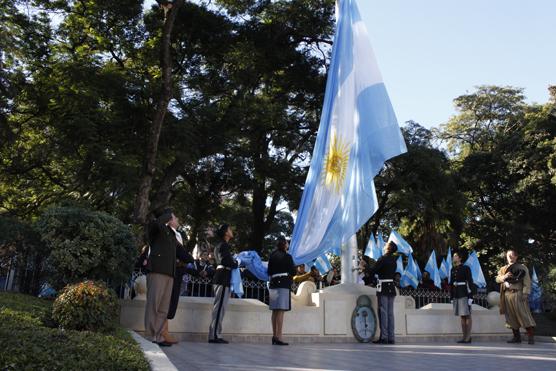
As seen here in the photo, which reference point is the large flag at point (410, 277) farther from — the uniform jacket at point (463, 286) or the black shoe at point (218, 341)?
the black shoe at point (218, 341)

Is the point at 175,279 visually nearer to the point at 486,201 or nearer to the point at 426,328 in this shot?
the point at 426,328

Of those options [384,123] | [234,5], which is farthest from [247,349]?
[234,5]

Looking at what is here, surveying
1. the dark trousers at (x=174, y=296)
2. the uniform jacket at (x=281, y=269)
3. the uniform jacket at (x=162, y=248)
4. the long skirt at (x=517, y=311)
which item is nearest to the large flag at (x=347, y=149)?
the uniform jacket at (x=281, y=269)

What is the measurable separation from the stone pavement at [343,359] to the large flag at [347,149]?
2.52 m

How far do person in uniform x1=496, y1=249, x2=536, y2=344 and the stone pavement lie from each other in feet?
9.41

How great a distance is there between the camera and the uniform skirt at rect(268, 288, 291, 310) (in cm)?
934

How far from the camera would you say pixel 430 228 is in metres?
27.5

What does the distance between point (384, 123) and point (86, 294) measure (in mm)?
6655

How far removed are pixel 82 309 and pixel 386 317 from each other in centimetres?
623

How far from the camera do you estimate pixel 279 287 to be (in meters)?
9.44

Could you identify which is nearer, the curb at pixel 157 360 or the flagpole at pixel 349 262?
the curb at pixel 157 360

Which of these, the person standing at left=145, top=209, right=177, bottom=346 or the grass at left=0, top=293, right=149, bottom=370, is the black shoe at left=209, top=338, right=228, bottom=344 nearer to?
the person standing at left=145, top=209, right=177, bottom=346

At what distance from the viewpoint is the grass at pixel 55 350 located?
3949 millimetres

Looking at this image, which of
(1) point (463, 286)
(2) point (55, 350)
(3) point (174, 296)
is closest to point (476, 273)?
(1) point (463, 286)
